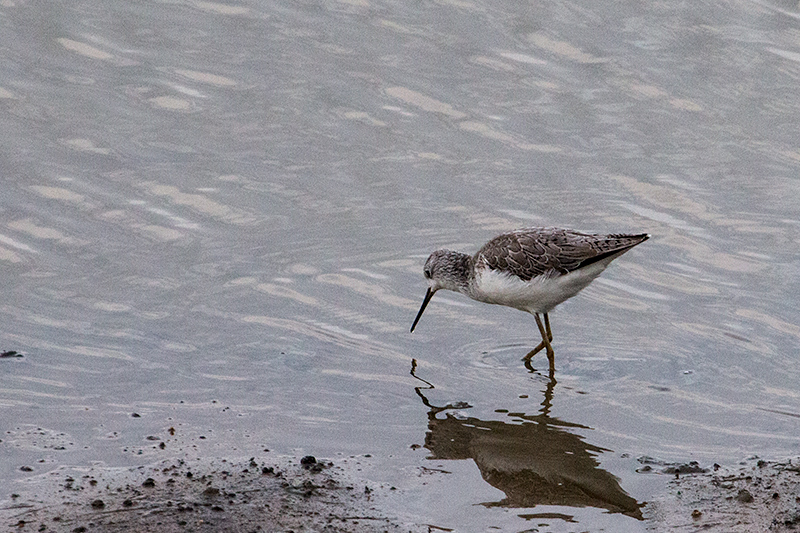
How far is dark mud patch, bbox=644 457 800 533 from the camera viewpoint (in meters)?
5.36

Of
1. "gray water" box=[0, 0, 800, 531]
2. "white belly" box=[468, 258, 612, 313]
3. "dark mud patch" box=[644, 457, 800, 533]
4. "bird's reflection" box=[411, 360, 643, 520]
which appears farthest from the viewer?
"white belly" box=[468, 258, 612, 313]

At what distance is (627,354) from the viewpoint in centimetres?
789

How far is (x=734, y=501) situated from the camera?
221 inches

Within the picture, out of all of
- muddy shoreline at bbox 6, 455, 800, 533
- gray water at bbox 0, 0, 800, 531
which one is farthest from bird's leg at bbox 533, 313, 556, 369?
muddy shoreline at bbox 6, 455, 800, 533

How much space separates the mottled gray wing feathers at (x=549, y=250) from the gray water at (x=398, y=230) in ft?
2.12

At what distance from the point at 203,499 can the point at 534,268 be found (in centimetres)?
349

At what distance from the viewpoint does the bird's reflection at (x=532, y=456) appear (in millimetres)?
5844

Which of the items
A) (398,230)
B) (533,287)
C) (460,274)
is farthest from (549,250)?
(398,230)

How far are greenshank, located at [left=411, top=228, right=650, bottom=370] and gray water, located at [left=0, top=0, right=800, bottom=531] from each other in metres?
0.34

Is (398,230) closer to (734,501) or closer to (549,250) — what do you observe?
(549,250)

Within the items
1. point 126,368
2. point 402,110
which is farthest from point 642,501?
point 402,110

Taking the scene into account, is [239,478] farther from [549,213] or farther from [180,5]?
[180,5]

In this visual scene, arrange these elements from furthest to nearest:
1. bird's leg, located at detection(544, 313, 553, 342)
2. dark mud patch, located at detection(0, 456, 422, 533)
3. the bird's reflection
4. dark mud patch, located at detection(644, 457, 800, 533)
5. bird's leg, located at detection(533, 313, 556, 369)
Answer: bird's leg, located at detection(544, 313, 553, 342)
bird's leg, located at detection(533, 313, 556, 369)
the bird's reflection
dark mud patch, located at detection(644, 457, 800, 533)
dark mud patch, located at detection(0, 456, 422, 533)

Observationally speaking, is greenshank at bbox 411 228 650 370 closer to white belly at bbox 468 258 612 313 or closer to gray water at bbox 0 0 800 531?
white belly at bbox 468 258 612 313
